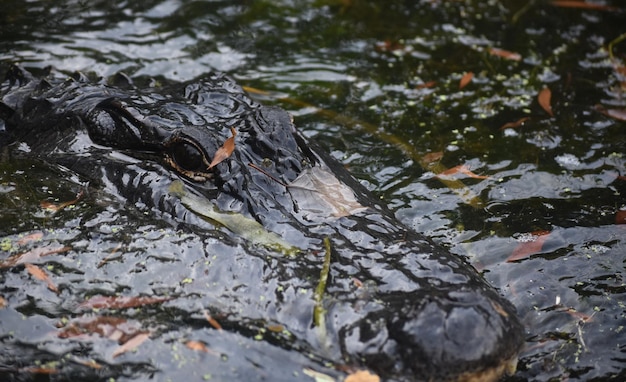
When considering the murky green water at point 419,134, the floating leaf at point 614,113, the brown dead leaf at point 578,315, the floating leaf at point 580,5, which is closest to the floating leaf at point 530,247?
the murky green water at point 419,134

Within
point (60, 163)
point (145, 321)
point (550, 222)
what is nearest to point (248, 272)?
point (145, 321)

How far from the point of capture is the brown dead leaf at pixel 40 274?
11.8ft

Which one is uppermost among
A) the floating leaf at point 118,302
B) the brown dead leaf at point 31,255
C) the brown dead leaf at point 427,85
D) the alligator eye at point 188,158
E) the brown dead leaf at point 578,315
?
the alligator eye at point 188,158

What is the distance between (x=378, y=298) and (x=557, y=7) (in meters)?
6.00

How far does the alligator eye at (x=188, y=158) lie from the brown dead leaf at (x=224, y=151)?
0.07m

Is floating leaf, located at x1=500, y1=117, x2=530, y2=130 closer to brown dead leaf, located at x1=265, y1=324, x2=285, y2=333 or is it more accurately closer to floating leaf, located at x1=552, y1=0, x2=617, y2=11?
floating leaf, located at x1=552, y1=0, x2=617, y2=11

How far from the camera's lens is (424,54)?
7.12 meters

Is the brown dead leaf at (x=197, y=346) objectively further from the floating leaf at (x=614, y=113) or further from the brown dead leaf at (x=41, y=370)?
the floating leaf at (x=614, y=113)

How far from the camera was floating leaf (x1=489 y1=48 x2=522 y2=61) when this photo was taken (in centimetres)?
707

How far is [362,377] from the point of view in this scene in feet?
9.84

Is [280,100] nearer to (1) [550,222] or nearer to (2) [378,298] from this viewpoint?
(1) [550,222]

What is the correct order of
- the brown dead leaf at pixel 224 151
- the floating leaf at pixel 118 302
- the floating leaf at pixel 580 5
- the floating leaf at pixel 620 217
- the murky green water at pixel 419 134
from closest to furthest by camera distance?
the floating leaf at pixel 118 302, the murky green water at pixel 419 134, the brown dead leaf at pixel 224 151, the floating leaf at pixel 620 217, the floating leaf at pixel 580 5

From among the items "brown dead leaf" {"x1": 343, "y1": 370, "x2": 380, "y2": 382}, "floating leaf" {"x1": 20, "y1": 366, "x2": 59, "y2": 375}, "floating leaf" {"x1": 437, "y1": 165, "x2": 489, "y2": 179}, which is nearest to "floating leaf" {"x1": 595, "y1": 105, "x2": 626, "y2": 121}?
"floating leaf" {"x1": 437, "y1": 165, "x2": 489, "y2": 179}

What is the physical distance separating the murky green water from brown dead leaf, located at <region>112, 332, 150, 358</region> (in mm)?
63
